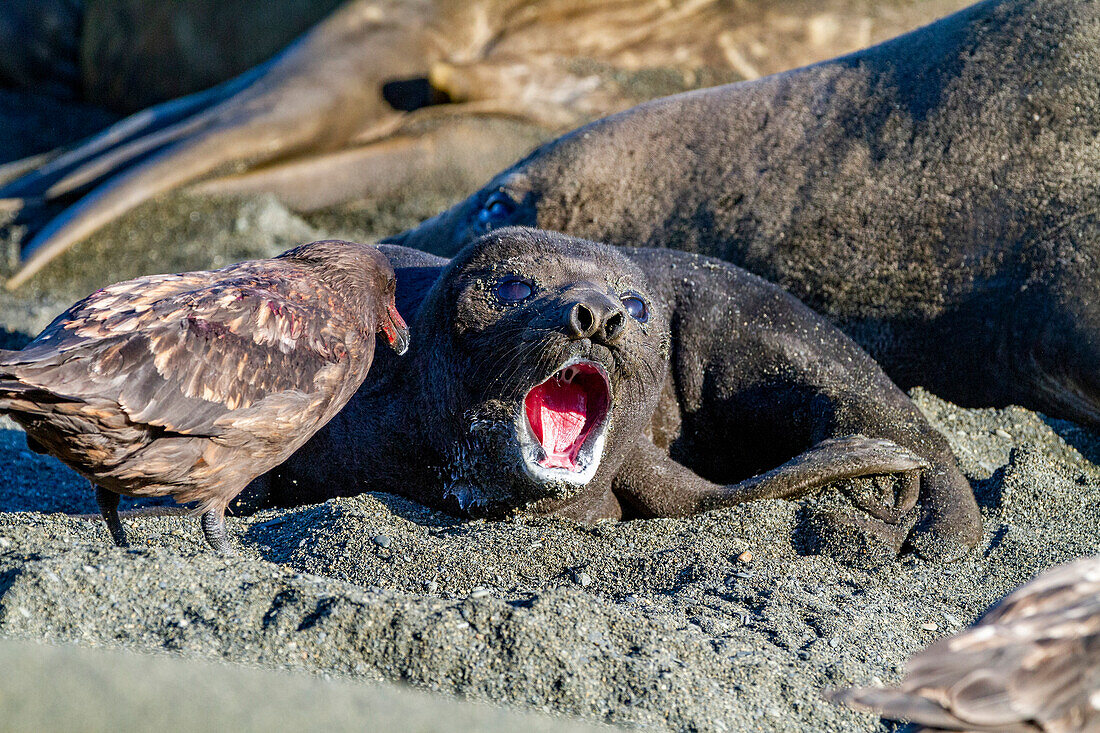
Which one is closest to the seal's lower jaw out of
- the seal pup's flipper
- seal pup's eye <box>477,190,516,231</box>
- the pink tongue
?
the pink tongue

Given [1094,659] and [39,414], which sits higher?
[1094,659]

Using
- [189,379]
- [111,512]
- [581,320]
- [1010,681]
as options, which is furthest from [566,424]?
[1010,681]

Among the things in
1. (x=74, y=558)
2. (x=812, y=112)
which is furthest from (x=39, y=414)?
(x=812, y=112)

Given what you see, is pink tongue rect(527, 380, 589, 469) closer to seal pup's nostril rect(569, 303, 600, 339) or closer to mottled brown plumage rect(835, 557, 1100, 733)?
seal pup's nostril rect(569, 303, 600, 339)

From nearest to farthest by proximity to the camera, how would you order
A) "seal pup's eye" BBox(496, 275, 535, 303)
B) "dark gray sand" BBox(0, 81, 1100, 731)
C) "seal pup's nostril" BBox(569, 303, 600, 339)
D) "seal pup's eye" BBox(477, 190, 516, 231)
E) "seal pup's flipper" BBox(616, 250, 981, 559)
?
"dark gray sand" BBox(0, 81, 1100, 731) → "seal pup's nostril" BBox(569, 303, 600, 339) → "seal pup's eye" BBox(496, 275, 535, 303) → "seal pup's flipper" BBox(616, 250, 981, 559) → "seal pup's eye" BBox(477, 190, 516, 231)

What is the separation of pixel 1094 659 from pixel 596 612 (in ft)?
3.62

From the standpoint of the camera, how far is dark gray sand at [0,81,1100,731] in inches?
98.6

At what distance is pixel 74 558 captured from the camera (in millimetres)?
2797

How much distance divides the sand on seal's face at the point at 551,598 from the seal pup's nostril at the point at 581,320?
59 cm

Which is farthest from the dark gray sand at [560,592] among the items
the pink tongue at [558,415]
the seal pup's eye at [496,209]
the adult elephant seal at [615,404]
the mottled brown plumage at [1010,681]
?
the seal pup's eye at [496,209]

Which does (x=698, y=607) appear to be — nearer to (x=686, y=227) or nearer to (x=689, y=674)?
(x=689, y=674)

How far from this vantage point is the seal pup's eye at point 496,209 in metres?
5.33

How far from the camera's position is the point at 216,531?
3.07m

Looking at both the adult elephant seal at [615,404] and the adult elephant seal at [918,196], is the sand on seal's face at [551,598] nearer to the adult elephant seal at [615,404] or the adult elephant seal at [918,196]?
the adult elephant seal at [615,404]
